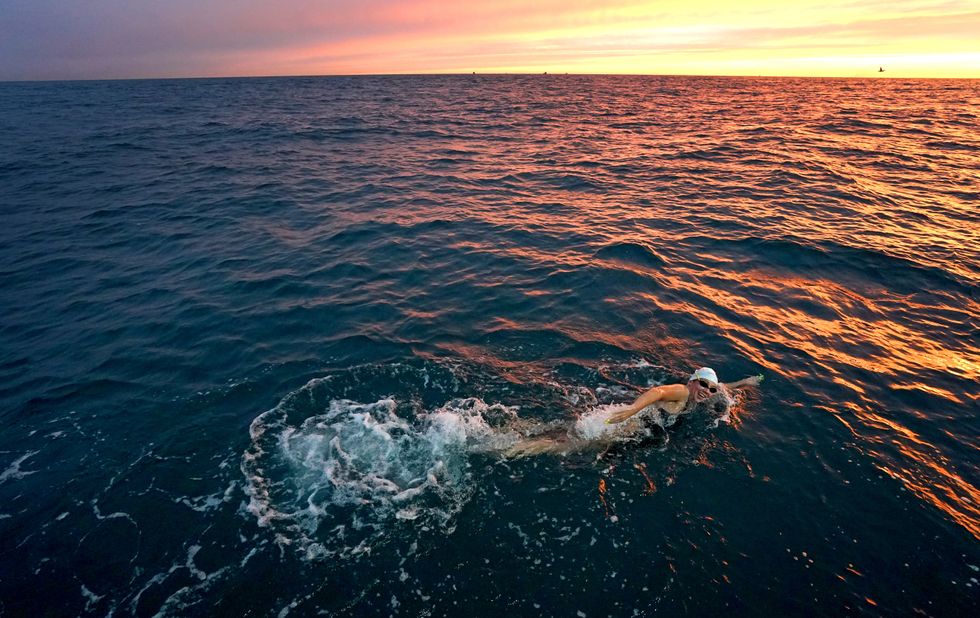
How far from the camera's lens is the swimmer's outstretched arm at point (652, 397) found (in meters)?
8.85

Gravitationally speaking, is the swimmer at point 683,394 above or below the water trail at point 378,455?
above

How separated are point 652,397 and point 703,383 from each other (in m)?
2.01

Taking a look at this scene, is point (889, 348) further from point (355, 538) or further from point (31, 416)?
point (31, 416)

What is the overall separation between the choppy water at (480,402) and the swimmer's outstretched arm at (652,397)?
924 mm

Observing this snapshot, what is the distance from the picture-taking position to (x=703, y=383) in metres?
10.2

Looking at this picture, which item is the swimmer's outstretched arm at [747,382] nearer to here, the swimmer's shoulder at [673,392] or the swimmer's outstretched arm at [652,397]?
the swimmer's shoulder at [673,392]

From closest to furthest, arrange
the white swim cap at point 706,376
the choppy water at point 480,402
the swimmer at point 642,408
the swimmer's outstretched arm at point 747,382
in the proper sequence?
the choppy water at point 480,402
the swimmer at point 642,408
the white swim cap at point 706,376
the swimmer's outstretched arm at point 747,382

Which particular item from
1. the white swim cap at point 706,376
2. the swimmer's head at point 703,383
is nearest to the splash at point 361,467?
the swimmer's head at point 703,383

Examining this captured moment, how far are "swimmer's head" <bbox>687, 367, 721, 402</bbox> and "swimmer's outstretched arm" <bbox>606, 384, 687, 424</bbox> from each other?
0.87 metres

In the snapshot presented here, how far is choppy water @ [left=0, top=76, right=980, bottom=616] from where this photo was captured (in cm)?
714

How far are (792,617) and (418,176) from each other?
28462 millimetres

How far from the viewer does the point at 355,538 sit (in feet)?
24.8

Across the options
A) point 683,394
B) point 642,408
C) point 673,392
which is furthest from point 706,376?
point 642,408

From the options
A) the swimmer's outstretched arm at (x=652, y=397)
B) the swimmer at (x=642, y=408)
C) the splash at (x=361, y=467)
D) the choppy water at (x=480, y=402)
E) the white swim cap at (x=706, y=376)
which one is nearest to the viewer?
the choppy water at (x=480, y=402)
